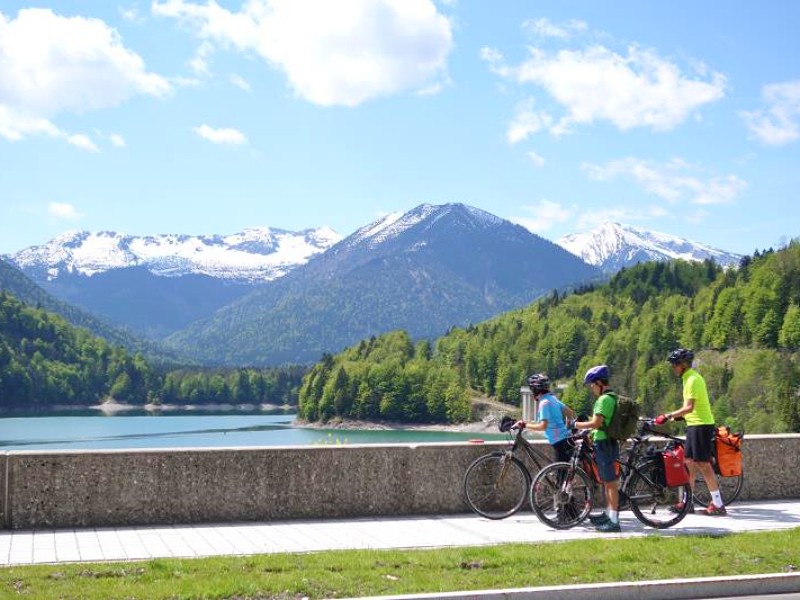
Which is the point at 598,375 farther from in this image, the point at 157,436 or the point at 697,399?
Answer: the point at 157,436

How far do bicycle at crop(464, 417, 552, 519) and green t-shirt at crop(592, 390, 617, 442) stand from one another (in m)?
1.42

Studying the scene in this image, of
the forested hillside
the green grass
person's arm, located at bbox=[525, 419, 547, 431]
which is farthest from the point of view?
the forested hillside

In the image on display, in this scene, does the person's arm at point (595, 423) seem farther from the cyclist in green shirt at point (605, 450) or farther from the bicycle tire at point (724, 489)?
the bicycle tire at point (724, 489)

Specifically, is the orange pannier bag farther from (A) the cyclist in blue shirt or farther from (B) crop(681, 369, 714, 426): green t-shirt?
(A) the cyclist in blue shirt

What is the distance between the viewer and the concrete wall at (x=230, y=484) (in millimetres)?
13047

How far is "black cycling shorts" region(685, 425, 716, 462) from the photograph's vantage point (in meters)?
13.5

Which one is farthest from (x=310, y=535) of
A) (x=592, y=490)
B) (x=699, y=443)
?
(x=699, y=443)

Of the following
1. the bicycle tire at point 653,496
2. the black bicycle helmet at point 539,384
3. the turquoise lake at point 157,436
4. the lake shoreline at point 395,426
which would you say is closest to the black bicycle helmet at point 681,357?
the bicycle tire at point 653,496

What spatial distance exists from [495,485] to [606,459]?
2032 millimetres

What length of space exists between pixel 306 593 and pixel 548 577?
2304mm

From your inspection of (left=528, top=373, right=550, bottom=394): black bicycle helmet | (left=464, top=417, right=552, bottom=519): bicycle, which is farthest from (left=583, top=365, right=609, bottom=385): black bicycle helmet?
(left=464, top=417, right=552, bottom=519): bicycle

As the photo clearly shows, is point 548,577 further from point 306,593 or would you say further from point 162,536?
point 162,536

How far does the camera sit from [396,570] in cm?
977

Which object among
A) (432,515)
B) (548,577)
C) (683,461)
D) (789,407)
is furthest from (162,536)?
(789,407)
